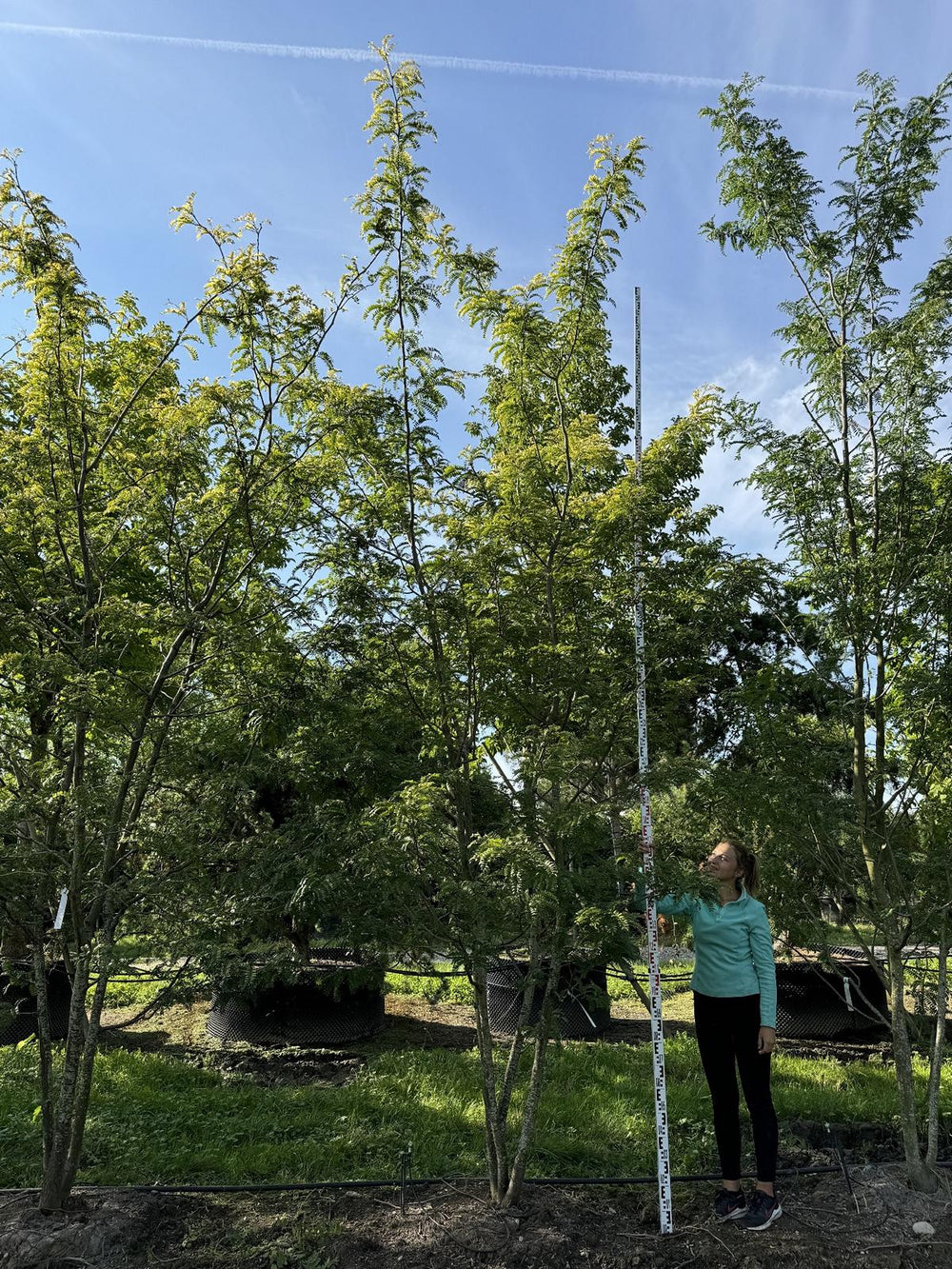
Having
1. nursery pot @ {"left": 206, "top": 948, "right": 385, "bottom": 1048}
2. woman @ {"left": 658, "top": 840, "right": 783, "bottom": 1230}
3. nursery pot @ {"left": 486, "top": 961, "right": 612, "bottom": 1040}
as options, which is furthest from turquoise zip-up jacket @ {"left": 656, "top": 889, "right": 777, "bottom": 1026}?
nursery pot @ {"left": 206, "top": 948, "right": 385, "bottom": 1048}

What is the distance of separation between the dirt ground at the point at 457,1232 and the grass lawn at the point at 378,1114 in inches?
15.6

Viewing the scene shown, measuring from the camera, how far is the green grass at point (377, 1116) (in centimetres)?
396

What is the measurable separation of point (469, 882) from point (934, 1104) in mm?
2547

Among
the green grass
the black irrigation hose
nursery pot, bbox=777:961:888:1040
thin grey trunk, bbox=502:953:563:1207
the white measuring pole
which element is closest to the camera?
the white measuring pole

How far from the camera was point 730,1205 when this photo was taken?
135 inches

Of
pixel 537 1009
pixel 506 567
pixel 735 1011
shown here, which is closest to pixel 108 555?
pixel 506 567

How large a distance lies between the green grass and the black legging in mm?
741

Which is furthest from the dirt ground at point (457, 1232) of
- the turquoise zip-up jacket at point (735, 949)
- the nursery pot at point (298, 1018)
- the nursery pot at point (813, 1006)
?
the nursery pot at point (813, 1006)

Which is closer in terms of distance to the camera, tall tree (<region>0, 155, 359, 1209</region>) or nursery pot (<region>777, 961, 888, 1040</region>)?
tall tree (<region>0, 155, 359, 1209</region>)

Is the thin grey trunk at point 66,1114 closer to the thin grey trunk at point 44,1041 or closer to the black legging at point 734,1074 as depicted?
the thin grey trunk at point 44,1041

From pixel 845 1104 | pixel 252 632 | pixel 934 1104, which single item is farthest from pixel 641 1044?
pixel 252 632

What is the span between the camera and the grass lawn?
13.0 ft

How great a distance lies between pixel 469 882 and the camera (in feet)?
9.91

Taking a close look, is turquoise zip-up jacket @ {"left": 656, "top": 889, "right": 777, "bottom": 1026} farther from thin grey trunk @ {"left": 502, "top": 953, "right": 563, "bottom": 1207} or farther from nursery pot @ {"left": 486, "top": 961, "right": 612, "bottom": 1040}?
nursery pot @ {"left": 486, "top": 961, "right": 612, "bottom": 1040}
